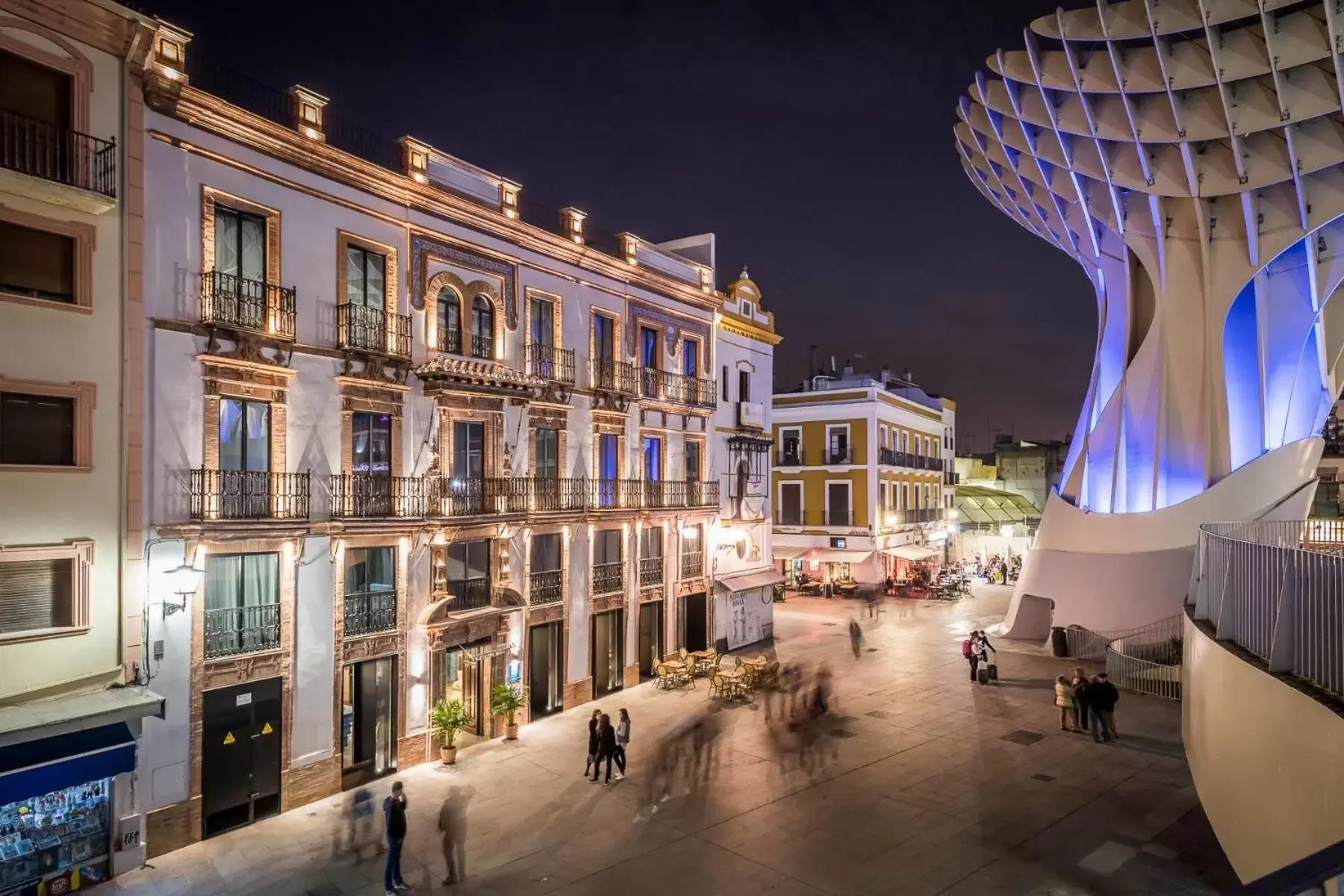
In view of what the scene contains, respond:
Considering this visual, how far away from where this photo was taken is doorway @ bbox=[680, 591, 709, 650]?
2836 cm

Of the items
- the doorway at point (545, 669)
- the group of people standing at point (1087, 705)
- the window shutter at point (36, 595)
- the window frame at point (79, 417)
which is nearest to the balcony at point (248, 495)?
the window frame at point (79, 417)

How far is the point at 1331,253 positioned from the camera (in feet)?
99.8

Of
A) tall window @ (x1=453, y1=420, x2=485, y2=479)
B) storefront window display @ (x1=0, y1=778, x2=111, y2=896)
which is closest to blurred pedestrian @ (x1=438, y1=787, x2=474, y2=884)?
storefront window display @ (x1=0, y1=778, x2=111, y2=896)

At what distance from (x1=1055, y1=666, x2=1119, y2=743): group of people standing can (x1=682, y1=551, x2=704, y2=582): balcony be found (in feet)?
39.9

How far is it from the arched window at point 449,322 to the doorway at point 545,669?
7.92 m

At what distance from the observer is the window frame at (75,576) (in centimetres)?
1259

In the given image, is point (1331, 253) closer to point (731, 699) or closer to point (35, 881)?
point (731, 699)

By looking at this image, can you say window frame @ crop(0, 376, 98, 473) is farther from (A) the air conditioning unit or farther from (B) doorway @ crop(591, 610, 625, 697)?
(A) the air conditioning unit

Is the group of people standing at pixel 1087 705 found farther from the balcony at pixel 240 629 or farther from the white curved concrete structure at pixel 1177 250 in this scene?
the balcony at pixel 240 629

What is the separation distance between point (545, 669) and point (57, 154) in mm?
15772

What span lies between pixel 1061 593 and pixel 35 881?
30.9 meters

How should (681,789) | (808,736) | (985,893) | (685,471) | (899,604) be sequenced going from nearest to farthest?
(985,893)
(681,789)
(808,736)
(685,471)
(899,604)

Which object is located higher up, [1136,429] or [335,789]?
[1136,429]

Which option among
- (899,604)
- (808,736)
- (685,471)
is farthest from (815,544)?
(808,736)
